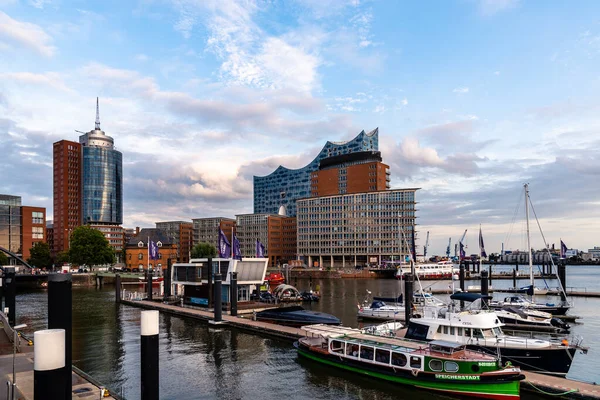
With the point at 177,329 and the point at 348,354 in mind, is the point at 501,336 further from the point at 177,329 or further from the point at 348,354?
the point at 177,329

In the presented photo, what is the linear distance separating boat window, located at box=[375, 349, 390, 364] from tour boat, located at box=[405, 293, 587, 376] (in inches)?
198

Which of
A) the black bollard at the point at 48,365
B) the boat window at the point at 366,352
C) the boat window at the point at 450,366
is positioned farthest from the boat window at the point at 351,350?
the black bollard at the point at 48,365

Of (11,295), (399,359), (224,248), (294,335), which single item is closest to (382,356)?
(399,359)

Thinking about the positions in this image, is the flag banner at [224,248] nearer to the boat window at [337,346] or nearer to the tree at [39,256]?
the boat window at [337,346]

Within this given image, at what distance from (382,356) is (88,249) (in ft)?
522

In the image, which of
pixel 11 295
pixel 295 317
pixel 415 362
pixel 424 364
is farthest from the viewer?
pixel 295 317

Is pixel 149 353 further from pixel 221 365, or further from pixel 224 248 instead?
pixel 224 248

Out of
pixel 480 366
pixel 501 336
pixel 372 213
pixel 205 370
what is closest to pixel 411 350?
pixel 480 366

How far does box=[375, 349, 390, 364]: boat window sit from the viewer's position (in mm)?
32747

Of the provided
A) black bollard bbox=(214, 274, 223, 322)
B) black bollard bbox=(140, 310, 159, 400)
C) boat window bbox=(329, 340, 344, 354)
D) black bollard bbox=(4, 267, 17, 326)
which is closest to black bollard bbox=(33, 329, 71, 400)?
black bollard bbox=(140, 310, 159, 400)

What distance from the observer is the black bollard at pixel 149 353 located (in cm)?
1753

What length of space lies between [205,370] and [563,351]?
89.7 feet

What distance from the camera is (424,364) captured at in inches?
1206

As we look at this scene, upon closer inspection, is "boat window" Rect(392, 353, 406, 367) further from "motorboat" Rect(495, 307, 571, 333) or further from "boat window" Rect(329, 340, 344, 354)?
"motorboat" Rect(495, 307, 571, 333)
